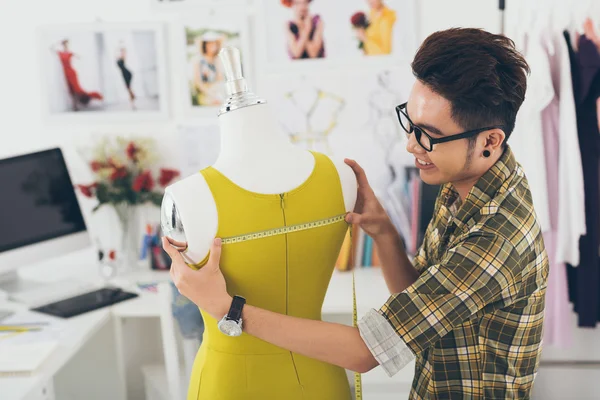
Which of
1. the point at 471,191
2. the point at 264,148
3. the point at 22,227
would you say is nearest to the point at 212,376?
Result: the point at 264,148

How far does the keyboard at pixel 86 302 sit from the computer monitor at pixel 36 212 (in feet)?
0.77

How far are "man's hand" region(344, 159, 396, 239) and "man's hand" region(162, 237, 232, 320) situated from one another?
37cm

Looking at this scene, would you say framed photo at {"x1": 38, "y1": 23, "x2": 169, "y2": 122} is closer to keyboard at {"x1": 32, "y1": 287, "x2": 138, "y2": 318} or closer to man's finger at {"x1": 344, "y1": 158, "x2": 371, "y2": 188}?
keyboard at {"x1": 32, "y1": 287, "x2": 138, "y2": 318}

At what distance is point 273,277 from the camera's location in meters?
1.45

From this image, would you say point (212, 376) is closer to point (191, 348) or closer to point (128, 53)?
point (191, 348)

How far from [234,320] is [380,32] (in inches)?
71.5

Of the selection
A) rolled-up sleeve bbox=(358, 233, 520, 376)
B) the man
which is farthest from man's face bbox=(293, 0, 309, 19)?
rolled-up sleeve bbox=(358, 233, 520, 376)

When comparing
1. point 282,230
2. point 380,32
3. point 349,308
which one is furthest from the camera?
point 380,32

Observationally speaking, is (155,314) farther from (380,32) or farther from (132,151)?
(380,32)

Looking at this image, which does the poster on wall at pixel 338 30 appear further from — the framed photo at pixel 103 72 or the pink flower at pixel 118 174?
the pink flower at pixel 118 174

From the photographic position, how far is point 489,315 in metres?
1.41

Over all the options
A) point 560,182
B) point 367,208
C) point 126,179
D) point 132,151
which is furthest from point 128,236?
point 560,182

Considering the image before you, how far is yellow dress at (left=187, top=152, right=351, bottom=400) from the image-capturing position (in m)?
1.39

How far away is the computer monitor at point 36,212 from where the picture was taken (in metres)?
2.53
